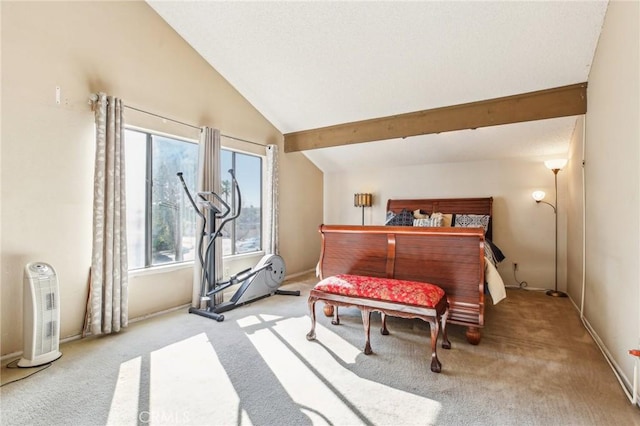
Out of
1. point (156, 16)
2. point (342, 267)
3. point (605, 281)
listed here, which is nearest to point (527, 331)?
point (605, 281)

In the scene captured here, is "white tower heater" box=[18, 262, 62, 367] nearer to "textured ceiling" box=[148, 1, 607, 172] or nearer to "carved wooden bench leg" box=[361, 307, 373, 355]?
"carved wooden bench leg" box=[361, 307, 373, 355]

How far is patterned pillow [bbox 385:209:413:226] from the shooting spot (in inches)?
215

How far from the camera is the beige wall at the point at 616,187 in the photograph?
6.70 ft

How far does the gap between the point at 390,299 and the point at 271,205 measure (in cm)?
300

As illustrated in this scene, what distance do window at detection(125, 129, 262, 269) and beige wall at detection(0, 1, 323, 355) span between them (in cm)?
21

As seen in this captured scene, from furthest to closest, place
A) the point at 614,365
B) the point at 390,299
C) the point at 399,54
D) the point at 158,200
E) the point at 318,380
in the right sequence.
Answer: the point at 158,200, the point at 399,54, the point at 390,299, the point at 614,365, the point at 318,380

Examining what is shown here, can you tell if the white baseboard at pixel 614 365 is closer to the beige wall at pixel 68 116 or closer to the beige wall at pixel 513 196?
the beige wall at pixel 513 196

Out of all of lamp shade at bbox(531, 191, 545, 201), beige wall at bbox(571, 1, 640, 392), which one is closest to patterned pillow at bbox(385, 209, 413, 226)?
lamp shade at bbox(531, 191, 545, 201)

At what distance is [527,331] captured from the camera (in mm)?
3076

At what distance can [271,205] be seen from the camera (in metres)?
5.05

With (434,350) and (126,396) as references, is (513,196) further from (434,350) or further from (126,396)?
(126,396)

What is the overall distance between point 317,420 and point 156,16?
446 centimetres

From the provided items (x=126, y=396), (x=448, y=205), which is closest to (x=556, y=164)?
(x=448, y=205)

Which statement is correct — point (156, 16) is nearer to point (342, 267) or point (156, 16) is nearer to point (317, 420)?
point (342, 267)
